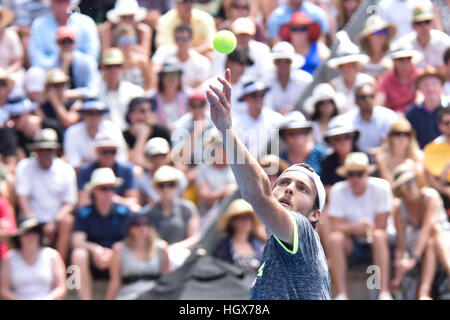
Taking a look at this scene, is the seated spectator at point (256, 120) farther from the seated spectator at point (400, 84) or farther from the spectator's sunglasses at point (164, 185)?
the seated spectator at point (400, 84)

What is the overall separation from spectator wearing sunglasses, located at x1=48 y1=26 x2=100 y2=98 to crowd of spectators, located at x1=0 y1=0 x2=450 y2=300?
20 mm

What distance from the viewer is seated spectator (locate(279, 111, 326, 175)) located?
861 cm

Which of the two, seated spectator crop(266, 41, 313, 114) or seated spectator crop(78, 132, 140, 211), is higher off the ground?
seated spectator crop(266, 41, 313, 114)

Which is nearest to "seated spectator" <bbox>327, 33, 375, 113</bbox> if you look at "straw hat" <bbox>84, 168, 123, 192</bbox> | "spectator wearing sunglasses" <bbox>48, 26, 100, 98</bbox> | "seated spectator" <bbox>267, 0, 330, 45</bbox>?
"seated spectator" <bbox>267, 0, 330, 45</bbox>

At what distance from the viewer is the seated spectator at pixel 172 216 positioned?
8562 millimetres

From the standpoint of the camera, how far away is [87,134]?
9.45m

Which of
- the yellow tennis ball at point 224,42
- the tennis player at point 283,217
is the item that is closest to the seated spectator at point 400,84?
the yellow tennis ball at point 224,42

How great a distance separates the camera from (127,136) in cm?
961

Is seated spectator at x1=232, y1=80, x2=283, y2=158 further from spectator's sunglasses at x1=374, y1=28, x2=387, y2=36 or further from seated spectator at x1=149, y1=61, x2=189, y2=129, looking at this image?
spectator's sunglasses at x1=374, y1=28, x2=387, y2=36

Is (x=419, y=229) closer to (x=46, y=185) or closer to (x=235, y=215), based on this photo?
(x=235, y=215)

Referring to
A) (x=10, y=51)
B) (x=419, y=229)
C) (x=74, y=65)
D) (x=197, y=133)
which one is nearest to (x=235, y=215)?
(x=197, y=133)

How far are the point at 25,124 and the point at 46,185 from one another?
3.07 feet
